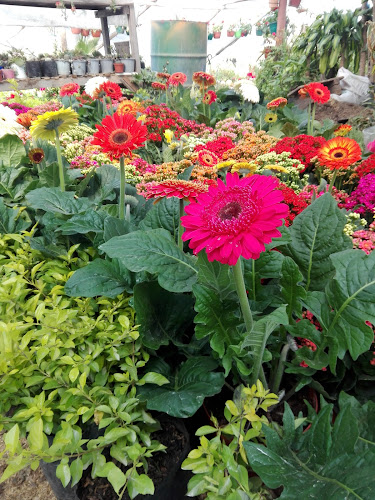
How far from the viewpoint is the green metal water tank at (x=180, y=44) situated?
22.5 feet

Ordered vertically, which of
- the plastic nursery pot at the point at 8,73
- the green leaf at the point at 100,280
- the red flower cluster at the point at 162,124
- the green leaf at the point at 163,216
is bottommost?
the green leaf at the point at 100,280

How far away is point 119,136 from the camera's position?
117 cm

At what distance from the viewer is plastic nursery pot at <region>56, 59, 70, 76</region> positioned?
5931mm

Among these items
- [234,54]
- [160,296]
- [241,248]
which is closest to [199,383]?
[160,296]

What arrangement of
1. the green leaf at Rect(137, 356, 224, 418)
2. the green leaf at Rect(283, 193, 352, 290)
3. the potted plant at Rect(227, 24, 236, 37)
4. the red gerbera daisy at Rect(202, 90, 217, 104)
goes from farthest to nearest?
the potted plant at Rect(227, 24, 236, 37) → the red gerbera daisy at Rect(202, 90, 217, 104) → the green leaf at Rect(283, 193, 352, 290) → the green leaf at Rect(137, 356, 224, 418)

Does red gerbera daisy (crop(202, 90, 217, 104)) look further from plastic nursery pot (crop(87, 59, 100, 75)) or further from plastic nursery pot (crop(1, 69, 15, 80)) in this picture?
plastic nursery pot (crop(1, 69, 15, 80))

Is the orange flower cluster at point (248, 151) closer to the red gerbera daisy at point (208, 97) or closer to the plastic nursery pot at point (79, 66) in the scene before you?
the red gerbera daisy at point (208, 97)

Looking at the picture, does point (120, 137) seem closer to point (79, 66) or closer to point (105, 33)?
point (79, 66)

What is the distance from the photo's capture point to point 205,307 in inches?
35.9

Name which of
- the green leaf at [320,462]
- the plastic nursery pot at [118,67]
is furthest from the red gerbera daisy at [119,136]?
the plastic nursery pot at [118,67]

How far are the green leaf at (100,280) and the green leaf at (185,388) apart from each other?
0.24 meters

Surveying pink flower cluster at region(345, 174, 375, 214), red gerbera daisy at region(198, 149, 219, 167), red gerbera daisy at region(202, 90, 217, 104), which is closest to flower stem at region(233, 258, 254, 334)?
pink flower cluster at region(345, 174, 375, 214)

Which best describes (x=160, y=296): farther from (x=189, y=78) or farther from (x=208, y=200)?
(x=189, y=78)

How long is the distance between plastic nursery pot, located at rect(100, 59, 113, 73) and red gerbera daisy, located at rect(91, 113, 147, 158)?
18.4ft
